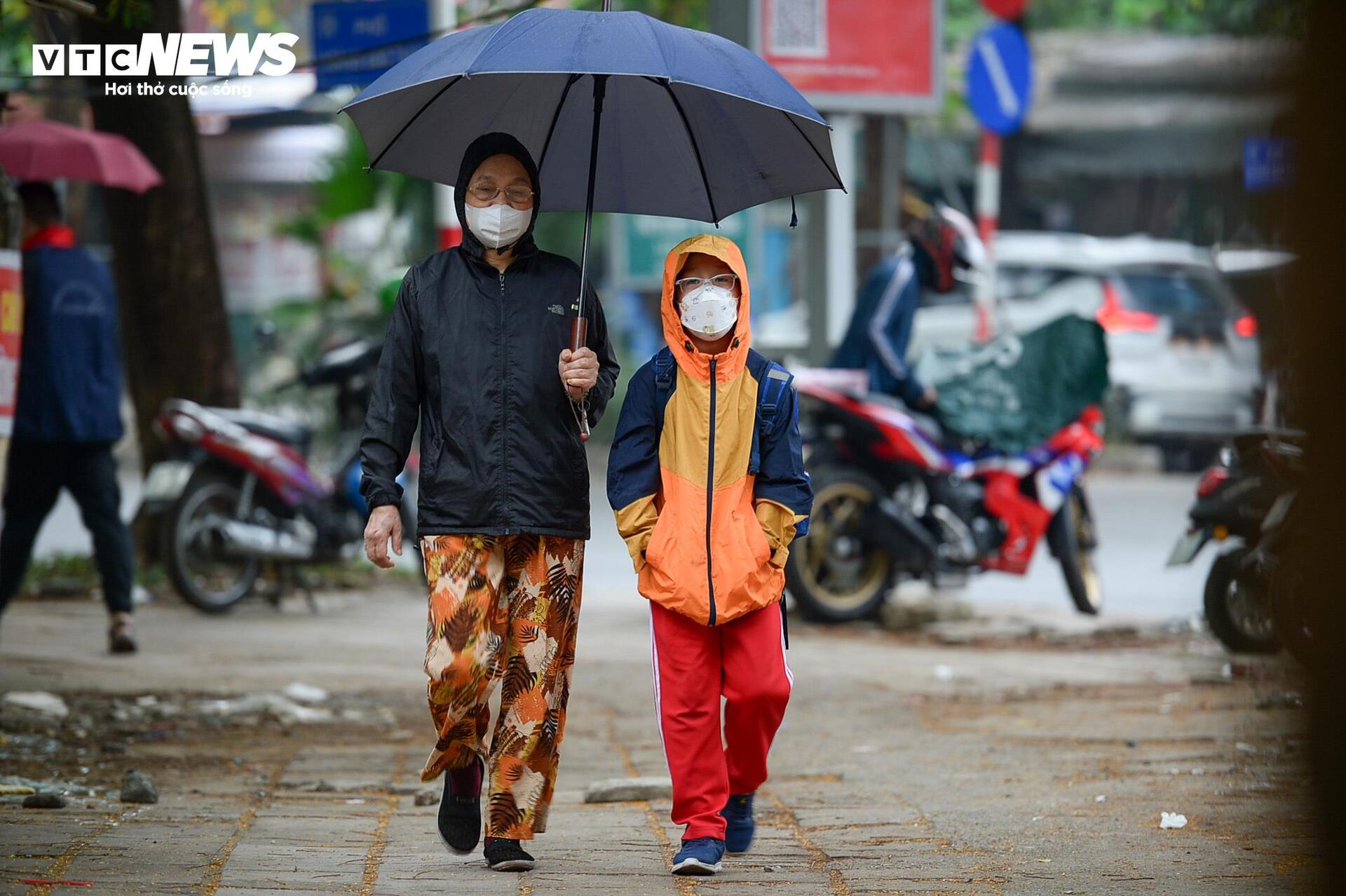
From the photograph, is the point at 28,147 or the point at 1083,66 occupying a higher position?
the point at 1083,66

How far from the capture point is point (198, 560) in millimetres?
8844

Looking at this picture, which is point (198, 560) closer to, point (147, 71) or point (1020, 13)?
point (147, 71)

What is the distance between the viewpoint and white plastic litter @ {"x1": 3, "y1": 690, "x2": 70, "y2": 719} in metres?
6.11

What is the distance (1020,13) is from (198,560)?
369 inches

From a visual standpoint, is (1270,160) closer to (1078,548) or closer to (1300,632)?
(1300,632)

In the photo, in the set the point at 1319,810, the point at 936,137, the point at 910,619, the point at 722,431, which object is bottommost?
the point at 910,619

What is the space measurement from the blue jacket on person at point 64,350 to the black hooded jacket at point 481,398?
3611 mm

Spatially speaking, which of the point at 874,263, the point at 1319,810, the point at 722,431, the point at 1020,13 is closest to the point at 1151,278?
the point at 1020,13

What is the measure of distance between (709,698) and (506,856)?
605 mm

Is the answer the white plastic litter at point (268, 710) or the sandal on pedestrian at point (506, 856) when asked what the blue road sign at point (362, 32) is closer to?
the white plastic litter at point (268, 710)

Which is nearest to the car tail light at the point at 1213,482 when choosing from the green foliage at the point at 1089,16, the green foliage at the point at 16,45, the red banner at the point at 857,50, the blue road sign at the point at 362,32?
the red banner at the point at 857,50

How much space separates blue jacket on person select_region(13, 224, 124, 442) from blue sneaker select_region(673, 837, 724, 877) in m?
4.23

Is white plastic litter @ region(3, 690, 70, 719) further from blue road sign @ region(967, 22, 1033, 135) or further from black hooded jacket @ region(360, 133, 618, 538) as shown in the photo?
blue road sign @ region(967, 22, 1033, 135)

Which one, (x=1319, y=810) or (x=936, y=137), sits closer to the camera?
(x=1319, y=810)
